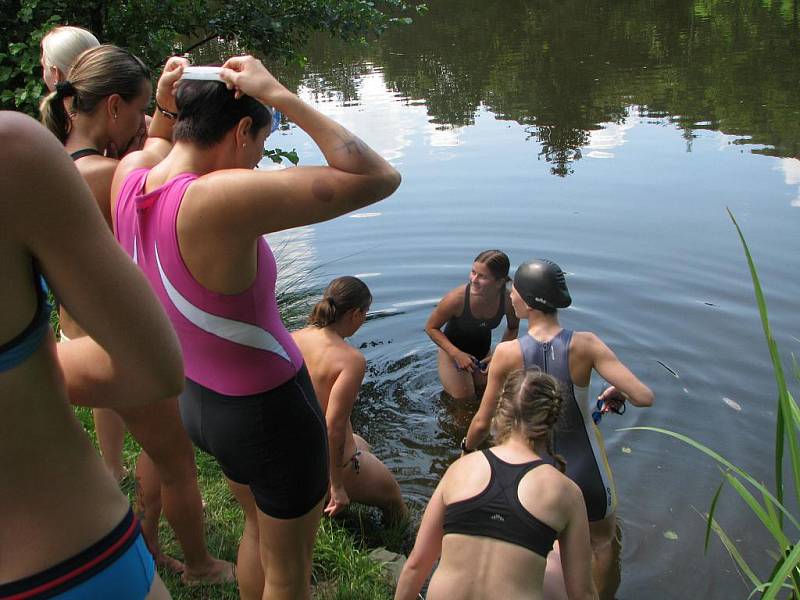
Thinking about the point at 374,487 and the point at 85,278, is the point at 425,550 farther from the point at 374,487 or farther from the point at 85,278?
the point at 85,278

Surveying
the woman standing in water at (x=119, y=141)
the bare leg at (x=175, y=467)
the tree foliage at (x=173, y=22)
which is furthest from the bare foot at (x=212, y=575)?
the tree foliage at (x=173, y=22)

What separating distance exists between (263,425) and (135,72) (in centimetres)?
158

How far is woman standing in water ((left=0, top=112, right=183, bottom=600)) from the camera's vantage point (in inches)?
51.5

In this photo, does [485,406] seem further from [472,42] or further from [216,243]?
[472,42]

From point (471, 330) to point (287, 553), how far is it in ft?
14.3

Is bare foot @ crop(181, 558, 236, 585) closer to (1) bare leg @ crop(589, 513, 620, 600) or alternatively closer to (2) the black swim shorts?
(2) the black swim shorts

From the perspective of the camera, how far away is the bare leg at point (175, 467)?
124 inches

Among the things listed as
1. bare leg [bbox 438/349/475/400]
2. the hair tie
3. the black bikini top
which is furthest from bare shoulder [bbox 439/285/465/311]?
the black bikini top

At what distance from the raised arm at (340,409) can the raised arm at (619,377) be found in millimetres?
1198

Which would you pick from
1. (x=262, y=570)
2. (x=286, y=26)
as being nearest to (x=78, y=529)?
(x=262, y=570)

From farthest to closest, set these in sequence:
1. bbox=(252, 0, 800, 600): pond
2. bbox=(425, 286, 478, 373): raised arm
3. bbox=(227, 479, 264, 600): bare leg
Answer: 1. bbox=(425, 286, 478, 373): raised arm
2. bbox=(252, 0, 800, 600): pond
3. bbox=(227, 479, 264, 600): bare leg

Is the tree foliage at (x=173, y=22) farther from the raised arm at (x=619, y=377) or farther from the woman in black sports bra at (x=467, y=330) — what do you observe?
the raised arm at (x=619, y=377)

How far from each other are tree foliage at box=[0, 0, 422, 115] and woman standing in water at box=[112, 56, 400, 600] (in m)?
3.93

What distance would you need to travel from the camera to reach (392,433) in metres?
6.39
